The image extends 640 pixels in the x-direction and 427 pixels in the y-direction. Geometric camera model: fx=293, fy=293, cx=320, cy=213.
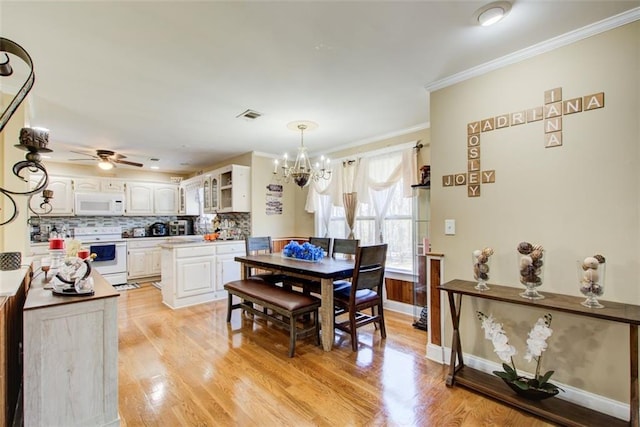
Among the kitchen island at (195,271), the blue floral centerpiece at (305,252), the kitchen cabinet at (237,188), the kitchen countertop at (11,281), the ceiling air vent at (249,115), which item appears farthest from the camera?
the kitchen cabinet at (237,188)

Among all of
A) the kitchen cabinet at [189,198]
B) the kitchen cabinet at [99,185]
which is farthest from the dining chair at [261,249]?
the kitchen cabinet at [99,185]

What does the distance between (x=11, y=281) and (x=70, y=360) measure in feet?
1.86

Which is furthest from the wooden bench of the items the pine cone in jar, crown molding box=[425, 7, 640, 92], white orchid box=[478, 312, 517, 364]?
crown molding box=[425, 7, 640, 92]

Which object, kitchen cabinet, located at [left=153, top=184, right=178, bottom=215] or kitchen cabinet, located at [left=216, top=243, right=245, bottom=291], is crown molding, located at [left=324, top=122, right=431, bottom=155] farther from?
kitchen cabinet, located at [left=153, top=184, right=178, bottom=215]

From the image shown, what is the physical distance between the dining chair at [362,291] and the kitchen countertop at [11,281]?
7.36 feet

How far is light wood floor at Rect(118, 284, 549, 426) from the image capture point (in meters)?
1.83

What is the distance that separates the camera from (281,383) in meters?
2.21

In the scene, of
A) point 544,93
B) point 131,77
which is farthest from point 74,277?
point 544,93

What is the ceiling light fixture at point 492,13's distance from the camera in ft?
5.37

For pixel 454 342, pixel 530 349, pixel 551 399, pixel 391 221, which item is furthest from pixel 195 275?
pixel 551 399

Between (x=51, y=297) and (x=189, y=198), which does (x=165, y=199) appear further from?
(x=51, y=297)

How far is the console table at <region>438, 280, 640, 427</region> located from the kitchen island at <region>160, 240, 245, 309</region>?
11.3ft

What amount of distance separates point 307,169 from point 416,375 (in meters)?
2.23

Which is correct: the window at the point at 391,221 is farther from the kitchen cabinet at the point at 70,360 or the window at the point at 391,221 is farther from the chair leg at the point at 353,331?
the kitchen cabinet at the point at 70,360
